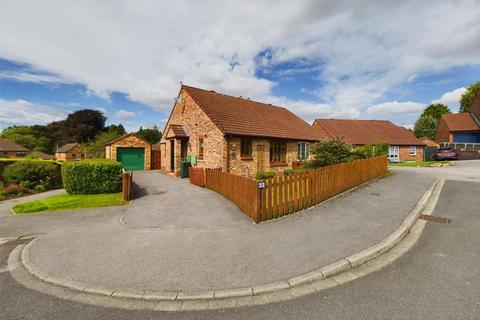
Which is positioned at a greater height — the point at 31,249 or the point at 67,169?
the point at 67,169

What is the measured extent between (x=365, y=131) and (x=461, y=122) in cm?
1763

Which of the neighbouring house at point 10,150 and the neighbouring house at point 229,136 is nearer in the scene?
the neighbouring house at point 229,136

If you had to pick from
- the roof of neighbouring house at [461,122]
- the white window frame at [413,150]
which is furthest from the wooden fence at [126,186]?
the roof of neighbouring house at [461,122]

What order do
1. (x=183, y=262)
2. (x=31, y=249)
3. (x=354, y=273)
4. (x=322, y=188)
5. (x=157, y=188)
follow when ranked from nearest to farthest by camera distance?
(x=354, y=273), (x=183, y=262), (x=31, y=249), (x=322, y=188), (x=157, y=188)

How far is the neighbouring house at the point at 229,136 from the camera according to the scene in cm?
1507

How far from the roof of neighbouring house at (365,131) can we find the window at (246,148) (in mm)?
20027

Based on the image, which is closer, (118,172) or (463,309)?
(463,309)

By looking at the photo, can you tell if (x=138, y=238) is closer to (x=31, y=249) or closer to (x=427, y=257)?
(x=31, y=249)

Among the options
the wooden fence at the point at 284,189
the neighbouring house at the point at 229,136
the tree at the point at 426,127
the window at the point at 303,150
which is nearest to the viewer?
the wooden fence at the point at 284,189

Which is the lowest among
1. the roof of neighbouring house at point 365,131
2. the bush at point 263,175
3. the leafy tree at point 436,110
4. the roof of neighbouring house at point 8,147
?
the bush at point 263,175

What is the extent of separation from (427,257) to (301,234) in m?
2.53

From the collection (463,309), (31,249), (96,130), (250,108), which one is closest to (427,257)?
(463,309)

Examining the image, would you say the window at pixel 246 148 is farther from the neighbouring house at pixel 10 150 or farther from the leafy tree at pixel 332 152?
the neighbouring house at pixel 10 150

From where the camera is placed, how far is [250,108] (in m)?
21.0
